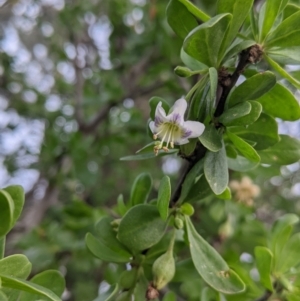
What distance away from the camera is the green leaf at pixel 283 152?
466mm

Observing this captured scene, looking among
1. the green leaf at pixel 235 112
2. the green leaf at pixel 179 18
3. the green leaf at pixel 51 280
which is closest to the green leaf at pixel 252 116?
the green leaf at pixel 235 112

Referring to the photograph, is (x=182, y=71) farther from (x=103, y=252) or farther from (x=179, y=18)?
(x=103, y=252)

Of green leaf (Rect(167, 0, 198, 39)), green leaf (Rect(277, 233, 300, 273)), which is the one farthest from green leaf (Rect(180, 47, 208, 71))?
→ green leaf (Rect(277, 233, 300, 273))

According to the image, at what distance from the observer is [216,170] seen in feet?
1.20

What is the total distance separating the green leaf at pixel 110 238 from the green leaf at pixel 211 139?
16 cm

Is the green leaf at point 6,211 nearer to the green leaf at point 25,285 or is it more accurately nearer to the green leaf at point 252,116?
the green leaf at point 25,285

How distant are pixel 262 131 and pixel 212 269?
0.48 feet

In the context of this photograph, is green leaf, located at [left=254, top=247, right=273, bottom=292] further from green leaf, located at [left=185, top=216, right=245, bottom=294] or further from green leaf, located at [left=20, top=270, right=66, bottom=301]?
green leaf, located at [left=20, top=270, right=66, bottom=301]

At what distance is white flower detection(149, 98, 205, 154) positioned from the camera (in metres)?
0.37

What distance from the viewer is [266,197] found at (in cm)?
186

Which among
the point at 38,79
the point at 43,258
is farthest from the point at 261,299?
the point at 38,79

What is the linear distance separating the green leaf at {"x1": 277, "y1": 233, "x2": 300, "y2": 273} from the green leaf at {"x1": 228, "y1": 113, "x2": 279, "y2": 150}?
0.48ft

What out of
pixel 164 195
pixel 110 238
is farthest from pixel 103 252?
pixel 164 195

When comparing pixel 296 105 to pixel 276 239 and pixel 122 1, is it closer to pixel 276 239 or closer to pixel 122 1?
pixel 276 239
